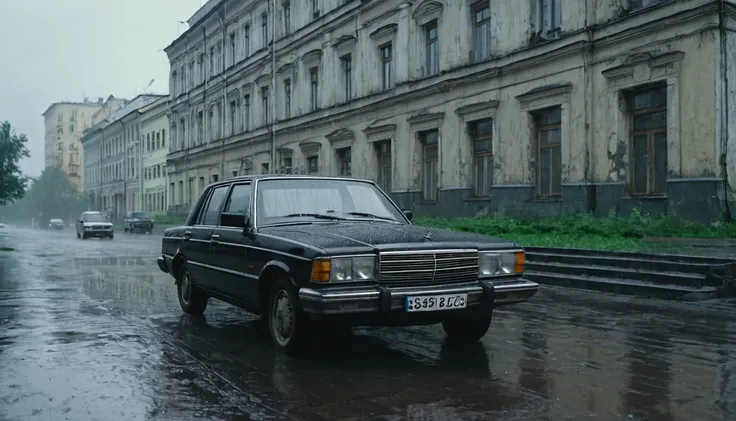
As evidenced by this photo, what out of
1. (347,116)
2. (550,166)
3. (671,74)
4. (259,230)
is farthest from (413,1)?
(259,230)

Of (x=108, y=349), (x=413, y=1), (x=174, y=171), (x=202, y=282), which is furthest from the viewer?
(x=174, y=171)

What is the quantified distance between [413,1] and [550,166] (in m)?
8.97

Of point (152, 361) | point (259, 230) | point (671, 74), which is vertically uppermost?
point (671, 74)

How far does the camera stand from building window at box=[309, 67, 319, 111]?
33.5m

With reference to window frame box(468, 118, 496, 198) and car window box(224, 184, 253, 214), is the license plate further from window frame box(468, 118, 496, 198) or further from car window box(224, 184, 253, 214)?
window frame box(468, 118, 496, 198)

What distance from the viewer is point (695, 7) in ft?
52.3

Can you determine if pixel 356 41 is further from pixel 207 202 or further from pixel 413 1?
pixel 207 202

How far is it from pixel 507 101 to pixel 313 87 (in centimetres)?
1417

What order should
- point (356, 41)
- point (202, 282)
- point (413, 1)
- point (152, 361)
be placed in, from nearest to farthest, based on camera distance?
point (152, 361), point (202, 282), point (413, 1), point (356, 41)

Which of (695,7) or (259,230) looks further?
(695,7)

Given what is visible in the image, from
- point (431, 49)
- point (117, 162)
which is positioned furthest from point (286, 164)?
point (117, 162)

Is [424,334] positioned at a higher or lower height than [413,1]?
lower

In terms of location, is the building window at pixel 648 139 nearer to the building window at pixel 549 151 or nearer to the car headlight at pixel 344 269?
the building window at pixel 549 151

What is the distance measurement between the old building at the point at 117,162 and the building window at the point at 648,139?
170ft
